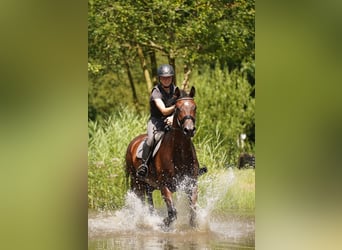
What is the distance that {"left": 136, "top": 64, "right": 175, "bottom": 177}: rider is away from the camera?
820 cm

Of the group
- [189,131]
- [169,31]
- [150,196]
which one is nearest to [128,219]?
[150,196]

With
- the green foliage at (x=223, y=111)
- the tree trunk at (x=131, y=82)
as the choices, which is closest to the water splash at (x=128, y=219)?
the green foliage at (x=223, y=111)

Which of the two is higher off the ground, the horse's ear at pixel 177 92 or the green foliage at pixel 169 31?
the green foliage at pixel 169 31

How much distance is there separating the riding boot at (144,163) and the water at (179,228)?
32cm

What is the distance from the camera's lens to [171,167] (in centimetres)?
825

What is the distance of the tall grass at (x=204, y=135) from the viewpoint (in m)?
8.28

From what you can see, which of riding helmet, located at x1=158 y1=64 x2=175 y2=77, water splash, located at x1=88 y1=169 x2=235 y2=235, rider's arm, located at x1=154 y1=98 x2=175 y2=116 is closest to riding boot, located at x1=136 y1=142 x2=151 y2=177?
water splash, located at x1=88 y1=169 x2=235 y2=235

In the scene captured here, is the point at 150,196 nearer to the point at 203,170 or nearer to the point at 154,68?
the point at 203,170

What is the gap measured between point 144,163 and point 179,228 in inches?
30.0

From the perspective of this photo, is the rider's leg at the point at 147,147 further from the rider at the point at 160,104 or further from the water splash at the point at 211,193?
the water splash at the point at 211,193
